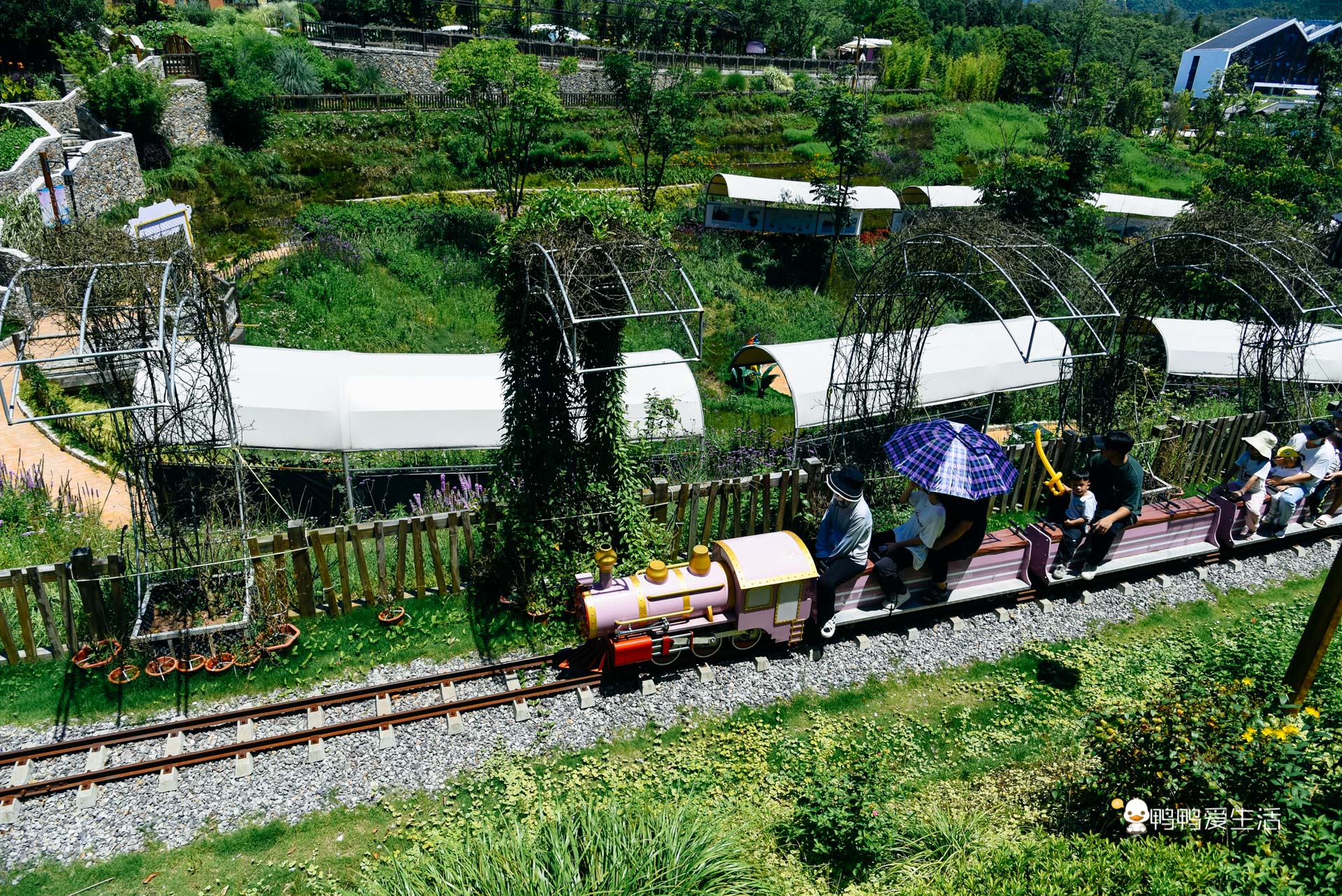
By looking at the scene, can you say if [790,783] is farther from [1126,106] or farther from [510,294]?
[1126,106]

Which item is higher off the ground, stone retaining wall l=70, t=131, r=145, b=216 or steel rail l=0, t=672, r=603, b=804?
stone retaining wall l=70, t=131, r=145, b=216

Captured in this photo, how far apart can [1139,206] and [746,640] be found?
35456mm

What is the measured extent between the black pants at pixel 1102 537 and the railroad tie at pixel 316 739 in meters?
8.68

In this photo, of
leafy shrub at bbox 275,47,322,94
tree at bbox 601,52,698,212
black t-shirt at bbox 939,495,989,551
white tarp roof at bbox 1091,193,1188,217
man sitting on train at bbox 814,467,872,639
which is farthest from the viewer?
leafy shrub at bbox 275,47,322,94

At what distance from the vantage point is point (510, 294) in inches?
360

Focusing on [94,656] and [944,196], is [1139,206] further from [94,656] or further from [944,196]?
[94,656]

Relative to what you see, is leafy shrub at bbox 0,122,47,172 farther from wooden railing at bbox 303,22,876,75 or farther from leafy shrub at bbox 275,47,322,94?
wooden railing at bbox 303,22,876,75

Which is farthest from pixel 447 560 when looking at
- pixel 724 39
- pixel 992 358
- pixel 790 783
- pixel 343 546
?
pixel 724 39

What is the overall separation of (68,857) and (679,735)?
515cm

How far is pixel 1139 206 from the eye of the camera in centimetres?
3631

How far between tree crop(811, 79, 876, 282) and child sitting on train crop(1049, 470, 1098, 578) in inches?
727

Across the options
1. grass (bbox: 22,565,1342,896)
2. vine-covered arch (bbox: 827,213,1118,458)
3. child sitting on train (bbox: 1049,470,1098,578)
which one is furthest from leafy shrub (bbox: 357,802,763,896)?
vine-covered arch (bbox: 827,213,1118,458)

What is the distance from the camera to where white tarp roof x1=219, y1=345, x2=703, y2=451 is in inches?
477

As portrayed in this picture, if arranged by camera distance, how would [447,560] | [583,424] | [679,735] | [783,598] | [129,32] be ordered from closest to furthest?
[679,735] → [783,598] → [583,424] → [447,560] → [129,32]
